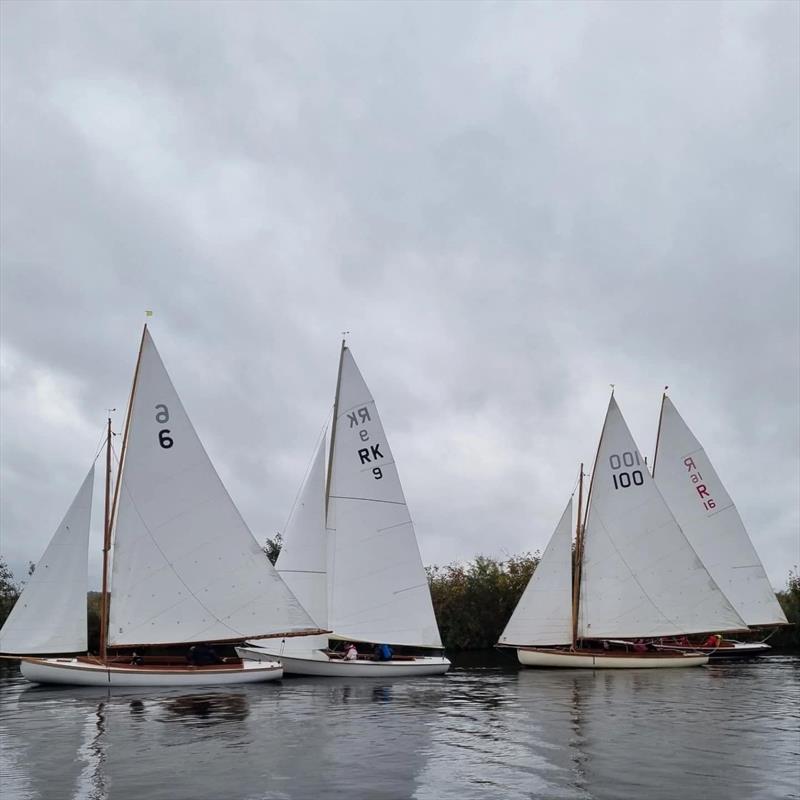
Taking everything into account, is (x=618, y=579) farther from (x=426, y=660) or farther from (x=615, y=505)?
(x=426, y=660)

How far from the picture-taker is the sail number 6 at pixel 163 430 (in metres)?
35.0

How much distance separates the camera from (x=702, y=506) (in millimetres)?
52688

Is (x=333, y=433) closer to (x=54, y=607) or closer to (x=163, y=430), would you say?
(x=163, y=430)

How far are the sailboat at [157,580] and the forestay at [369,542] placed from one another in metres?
3.89

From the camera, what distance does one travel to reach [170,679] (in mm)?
33281

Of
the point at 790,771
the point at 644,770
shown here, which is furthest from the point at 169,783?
the point at 790,771

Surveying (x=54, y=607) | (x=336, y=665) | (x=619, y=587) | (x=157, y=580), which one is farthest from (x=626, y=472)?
(x=54, y=607)

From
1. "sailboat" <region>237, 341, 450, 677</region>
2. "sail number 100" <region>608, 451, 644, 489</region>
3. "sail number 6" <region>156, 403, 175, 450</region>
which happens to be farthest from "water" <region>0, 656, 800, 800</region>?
"sail number 100" <region>608, 451, 644, 489</region>

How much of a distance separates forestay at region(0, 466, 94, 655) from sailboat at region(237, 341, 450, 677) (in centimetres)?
775

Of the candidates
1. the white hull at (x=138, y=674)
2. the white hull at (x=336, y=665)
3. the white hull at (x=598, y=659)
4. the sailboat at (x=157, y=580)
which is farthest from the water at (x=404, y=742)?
the white hull at (x=598, y=659)

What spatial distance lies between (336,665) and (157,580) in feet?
27.9

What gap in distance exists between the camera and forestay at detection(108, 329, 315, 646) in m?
33.9

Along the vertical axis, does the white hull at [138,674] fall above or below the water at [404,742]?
above

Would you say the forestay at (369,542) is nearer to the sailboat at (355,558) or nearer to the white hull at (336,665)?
the sailboat at (355,558)
